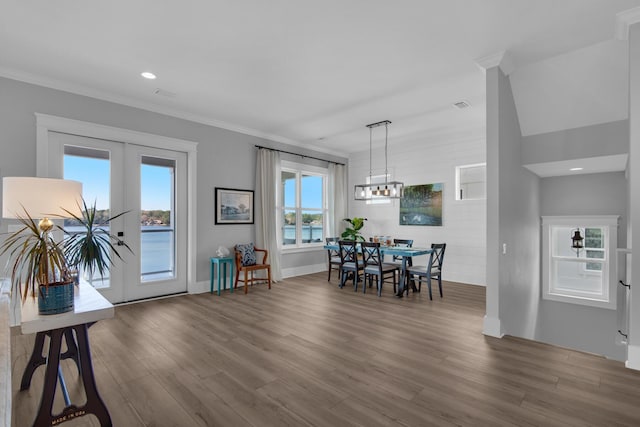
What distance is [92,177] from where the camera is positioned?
4.48 m

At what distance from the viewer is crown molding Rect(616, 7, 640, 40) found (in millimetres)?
2771

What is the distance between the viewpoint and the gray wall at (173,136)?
12.7ft

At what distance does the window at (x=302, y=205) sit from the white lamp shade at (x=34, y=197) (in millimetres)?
4789

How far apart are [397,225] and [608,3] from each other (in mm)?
5184

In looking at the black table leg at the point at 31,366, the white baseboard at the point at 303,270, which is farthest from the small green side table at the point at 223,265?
the black table leg at the point at 31,366

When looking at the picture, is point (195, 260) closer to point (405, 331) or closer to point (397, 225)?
point (405, 331)

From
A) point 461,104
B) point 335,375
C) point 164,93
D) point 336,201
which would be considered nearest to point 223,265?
point 164,93

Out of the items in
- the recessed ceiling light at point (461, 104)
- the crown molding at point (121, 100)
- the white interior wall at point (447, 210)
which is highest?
the recessed ceiling light at point (461, 104)

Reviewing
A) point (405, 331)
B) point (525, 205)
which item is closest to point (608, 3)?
point (525, 205)

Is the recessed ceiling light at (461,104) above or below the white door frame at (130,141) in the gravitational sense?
above

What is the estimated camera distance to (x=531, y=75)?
387 cm

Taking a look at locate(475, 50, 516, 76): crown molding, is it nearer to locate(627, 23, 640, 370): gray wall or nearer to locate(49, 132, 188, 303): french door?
locate(627, 23, 640, 370): gray wall

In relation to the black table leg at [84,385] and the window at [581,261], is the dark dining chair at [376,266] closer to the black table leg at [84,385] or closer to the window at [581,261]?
the window at [581,261]

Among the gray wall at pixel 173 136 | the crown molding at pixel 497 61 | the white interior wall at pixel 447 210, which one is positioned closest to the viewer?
the crown molding at pixel 497 61
